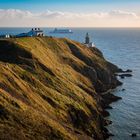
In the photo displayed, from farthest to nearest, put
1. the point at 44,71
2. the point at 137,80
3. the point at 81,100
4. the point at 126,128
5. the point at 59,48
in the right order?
the point at 137,80 < the point at 59,48 < the point at 44,71 < the point at 81,100 < the point at 126,128

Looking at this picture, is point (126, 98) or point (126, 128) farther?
point (126, 98)

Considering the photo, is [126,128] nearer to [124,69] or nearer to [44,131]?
[44,131]

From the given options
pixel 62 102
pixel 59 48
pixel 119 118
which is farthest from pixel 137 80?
pixel 62 102

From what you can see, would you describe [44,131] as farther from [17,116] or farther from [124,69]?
[124,69]

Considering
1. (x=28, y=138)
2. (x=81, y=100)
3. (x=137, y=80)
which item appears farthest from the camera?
(x=137, y=80)

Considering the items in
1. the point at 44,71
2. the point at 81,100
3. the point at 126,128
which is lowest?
the point at 126,128

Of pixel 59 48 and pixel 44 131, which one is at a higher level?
pixel 59 48

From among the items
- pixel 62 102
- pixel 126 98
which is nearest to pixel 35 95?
pixel 62 102
